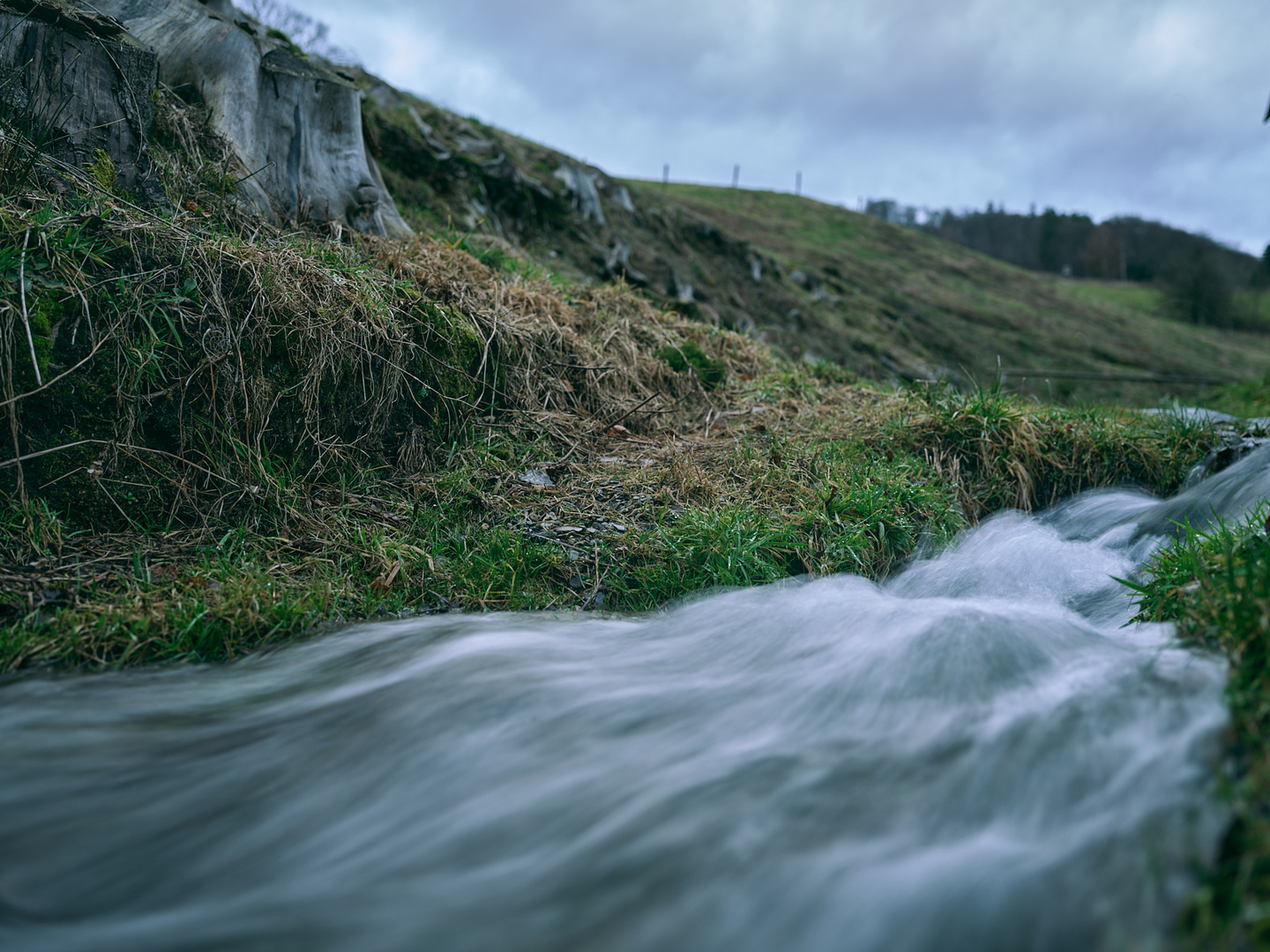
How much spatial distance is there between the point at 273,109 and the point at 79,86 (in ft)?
5.02

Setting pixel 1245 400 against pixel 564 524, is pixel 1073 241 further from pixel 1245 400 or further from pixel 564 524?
pixel 564 524

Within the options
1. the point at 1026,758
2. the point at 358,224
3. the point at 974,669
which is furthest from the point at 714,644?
the point at 358,224

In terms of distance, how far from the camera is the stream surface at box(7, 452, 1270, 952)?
1.27 metres

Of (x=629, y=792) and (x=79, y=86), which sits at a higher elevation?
(x=79, y=86)

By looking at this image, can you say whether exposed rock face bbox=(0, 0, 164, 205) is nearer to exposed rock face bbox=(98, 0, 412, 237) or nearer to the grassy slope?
exposed rock face bbox=(98, 0, 412, 237)

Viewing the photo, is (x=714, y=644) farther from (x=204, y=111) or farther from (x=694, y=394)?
(x=204, y=111)

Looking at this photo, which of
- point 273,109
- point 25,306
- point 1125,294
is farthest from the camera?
point 1125,294

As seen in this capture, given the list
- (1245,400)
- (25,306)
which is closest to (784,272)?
(1245,400)

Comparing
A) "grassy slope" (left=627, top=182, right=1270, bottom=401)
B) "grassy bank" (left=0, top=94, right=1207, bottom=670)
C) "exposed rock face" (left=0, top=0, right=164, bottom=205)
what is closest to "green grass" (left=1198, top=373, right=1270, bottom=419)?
"grassy slope" (left=627, top=182, right=1270, bottom=401)

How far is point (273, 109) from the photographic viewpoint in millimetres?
4805

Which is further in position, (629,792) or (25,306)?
(25,306)

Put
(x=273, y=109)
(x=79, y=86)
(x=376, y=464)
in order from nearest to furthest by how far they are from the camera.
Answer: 1. (x=79, y=86)
2. (x=376, y=464)
3. (x=273, y=109)

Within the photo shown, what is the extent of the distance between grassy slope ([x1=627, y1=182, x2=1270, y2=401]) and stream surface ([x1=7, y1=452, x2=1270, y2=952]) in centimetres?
1066

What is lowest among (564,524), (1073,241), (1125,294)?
(564,524)
